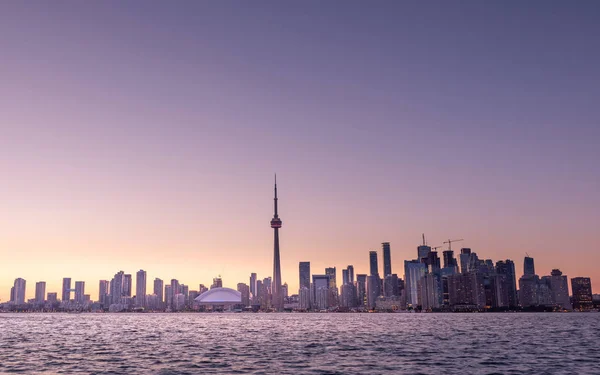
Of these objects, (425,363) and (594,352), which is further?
(594,352)

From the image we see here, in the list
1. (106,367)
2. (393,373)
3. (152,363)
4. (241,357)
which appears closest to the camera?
(393,373)

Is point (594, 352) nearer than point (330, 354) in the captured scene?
No

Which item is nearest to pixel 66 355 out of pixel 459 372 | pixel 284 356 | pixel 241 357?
pixel 241 357

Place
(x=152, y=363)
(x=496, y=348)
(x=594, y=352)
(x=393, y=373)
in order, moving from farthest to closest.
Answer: (x=496, y=348)
(x=594, y=352)
(x=152, y=363)
(x=393, y=373)

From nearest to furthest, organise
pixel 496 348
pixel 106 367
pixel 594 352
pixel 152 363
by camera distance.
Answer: pixel 106 367 → pixel 152 363 → pixel 594 352 → pixel 496 348

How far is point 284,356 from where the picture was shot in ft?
239

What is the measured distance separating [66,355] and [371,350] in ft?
138

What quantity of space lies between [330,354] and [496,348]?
2889 centimetres

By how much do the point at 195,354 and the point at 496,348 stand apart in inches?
1803

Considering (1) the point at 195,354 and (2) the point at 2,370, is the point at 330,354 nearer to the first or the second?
(1) the point at 195,354

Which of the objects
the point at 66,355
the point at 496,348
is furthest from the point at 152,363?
the point at 496,348

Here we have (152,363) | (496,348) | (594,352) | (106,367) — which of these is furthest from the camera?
(496,348)

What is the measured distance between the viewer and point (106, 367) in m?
60.6

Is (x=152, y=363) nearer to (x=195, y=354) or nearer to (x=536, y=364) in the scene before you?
(x=195, y=354)
